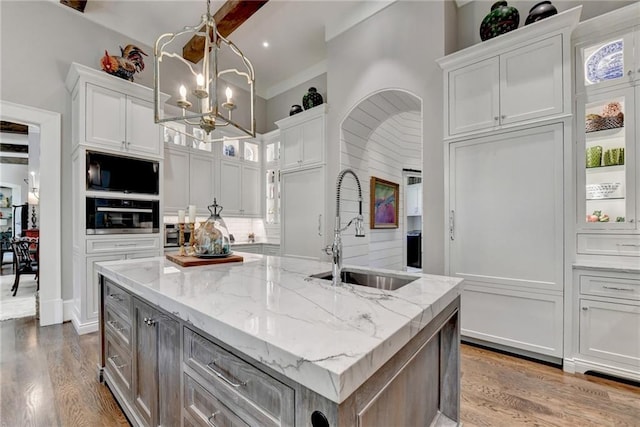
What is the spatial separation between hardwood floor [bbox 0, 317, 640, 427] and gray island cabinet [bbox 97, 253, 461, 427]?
386mm

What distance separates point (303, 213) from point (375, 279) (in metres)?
2.62

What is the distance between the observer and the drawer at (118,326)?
5.40ft

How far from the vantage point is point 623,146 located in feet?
7.57

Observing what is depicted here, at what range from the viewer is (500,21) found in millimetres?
2615

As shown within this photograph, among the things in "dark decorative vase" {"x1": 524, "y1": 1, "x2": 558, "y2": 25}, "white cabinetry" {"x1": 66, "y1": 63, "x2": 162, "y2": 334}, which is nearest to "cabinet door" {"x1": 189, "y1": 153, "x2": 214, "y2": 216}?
"white cabinetry" {"x1": 66, "y1": 63, "x2": 162, "y2": 334}

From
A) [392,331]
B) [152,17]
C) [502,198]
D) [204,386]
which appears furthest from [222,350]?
[152,17]

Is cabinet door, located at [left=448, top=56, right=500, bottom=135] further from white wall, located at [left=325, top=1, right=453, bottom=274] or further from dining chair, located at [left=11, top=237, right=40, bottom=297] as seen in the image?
dining chair, located at [left=11, top=237, right=40, bottom=297]

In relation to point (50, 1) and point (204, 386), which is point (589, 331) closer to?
point (204, 386)

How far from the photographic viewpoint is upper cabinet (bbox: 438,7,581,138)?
231 cm

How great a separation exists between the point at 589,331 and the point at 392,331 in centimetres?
244

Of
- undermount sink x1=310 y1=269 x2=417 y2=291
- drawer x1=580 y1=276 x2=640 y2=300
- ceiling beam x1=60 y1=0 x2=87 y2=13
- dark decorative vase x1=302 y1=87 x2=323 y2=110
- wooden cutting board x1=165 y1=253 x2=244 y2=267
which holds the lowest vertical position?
drawer x1=580 y1=276 x2=640 y2=300

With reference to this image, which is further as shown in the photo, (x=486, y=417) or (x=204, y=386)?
(x=486, y=417)

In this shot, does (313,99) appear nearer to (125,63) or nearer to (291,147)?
(291,147)

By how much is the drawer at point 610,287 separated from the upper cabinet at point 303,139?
9.65 feet
